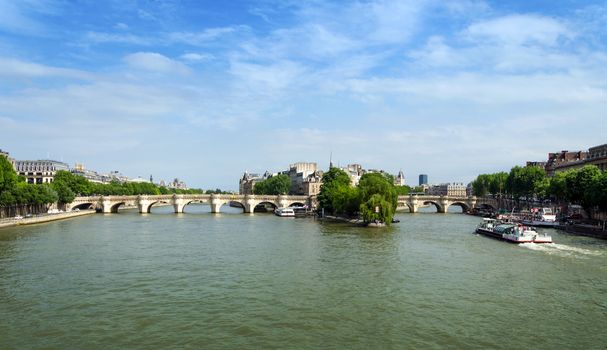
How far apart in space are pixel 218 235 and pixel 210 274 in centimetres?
2371

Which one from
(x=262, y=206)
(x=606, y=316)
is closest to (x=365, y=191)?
(x=606, y=316)

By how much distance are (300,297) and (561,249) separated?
2703cm

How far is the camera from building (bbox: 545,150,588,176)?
10804 centimetres

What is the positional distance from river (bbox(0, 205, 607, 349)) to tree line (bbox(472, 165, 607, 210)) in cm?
1633

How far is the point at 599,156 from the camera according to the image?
90375 mm

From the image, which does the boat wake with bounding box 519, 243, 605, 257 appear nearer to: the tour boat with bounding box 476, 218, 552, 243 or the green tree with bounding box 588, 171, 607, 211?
the tour boat with bounding box 476, 218, 552, 243

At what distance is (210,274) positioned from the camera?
2864 cm

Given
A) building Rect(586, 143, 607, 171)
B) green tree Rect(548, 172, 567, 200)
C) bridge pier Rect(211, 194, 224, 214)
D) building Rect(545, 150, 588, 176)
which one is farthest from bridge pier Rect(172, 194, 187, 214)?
building Rect(545, 150, 588, 176)

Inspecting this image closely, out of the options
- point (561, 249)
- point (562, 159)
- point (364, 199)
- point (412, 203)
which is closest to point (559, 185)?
point (364, 199)

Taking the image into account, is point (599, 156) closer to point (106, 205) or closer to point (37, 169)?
point (106, 205)

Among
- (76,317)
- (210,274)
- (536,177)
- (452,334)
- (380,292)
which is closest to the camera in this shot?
(452,334)

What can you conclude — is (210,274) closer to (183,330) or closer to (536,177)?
(183,330)

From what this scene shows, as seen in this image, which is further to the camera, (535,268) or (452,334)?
(535,268)

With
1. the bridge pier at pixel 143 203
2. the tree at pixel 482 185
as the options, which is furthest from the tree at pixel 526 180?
the bridge pier at pixel 143 203
